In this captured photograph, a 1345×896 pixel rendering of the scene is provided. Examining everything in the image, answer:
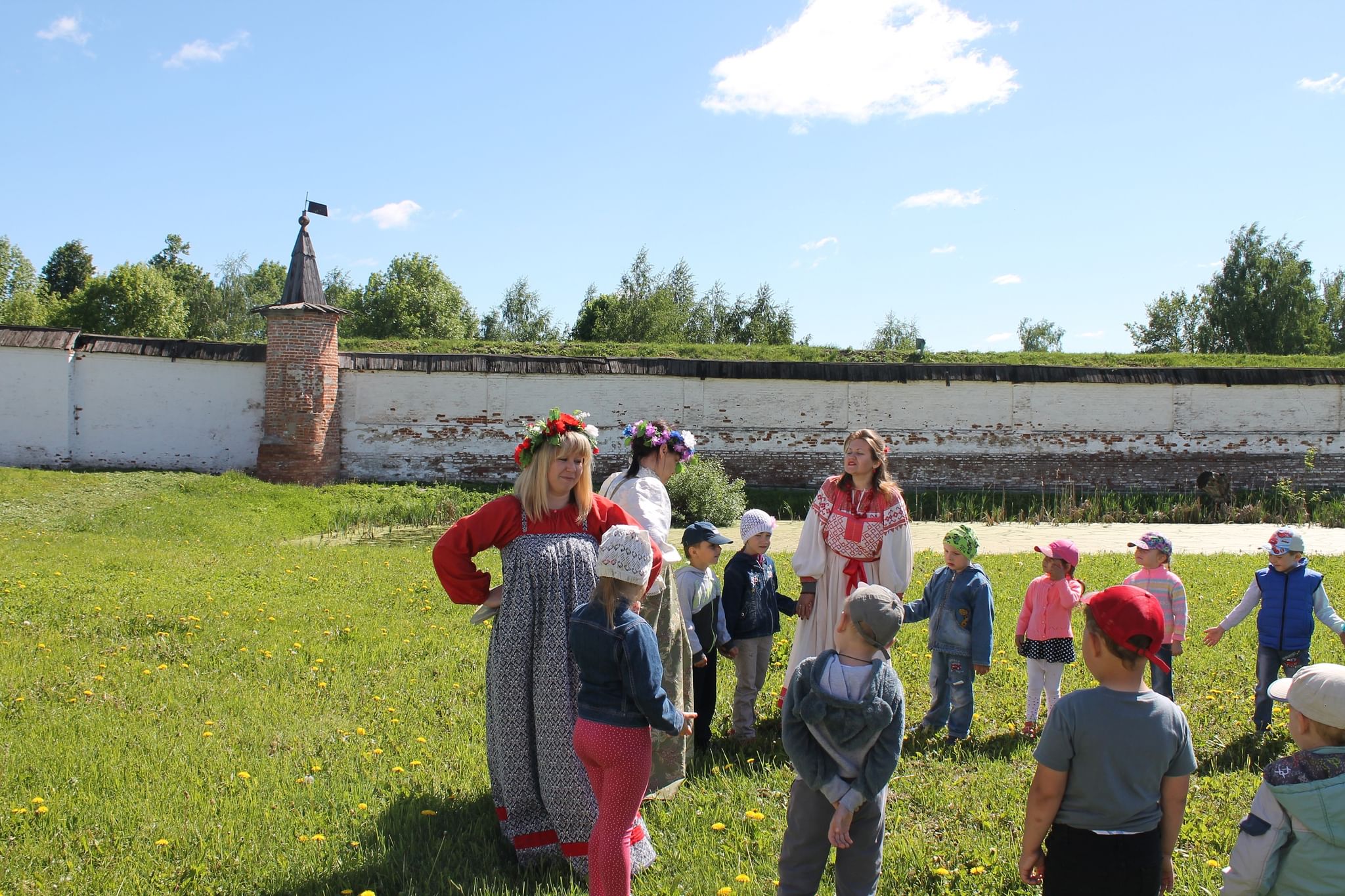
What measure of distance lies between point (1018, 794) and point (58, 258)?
59.6m

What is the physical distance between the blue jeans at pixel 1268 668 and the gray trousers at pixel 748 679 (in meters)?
2.75

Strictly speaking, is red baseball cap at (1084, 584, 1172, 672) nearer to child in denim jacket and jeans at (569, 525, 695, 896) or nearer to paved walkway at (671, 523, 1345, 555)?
child in denim jacket and jeans at (569, 525, 695, 896)

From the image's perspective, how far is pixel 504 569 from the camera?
12.0 feet

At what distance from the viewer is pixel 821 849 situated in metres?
2.93

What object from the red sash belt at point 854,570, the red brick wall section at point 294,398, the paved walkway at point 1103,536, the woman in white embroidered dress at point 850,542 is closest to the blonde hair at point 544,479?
the woman in white embroidered dress at point 850,542

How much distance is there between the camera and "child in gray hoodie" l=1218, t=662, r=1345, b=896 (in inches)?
86.9

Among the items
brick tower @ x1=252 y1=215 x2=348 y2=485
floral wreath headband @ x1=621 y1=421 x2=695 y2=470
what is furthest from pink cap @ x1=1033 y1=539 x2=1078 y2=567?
brick tower @ x1=252 y1=215 x2=348 y2=485

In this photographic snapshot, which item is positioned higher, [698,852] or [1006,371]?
[1006,371]

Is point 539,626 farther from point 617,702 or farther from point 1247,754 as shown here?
point 1247,754

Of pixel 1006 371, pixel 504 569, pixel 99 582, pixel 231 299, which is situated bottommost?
pixel 99 582

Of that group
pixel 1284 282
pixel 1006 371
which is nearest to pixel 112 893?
pixel 1006 371

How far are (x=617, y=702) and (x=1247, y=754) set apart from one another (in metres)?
3.68

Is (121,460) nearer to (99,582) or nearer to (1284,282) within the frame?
(99,582)

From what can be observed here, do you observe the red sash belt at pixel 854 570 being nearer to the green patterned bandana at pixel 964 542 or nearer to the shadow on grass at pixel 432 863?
the green patterned bandana at pixel 964 542
